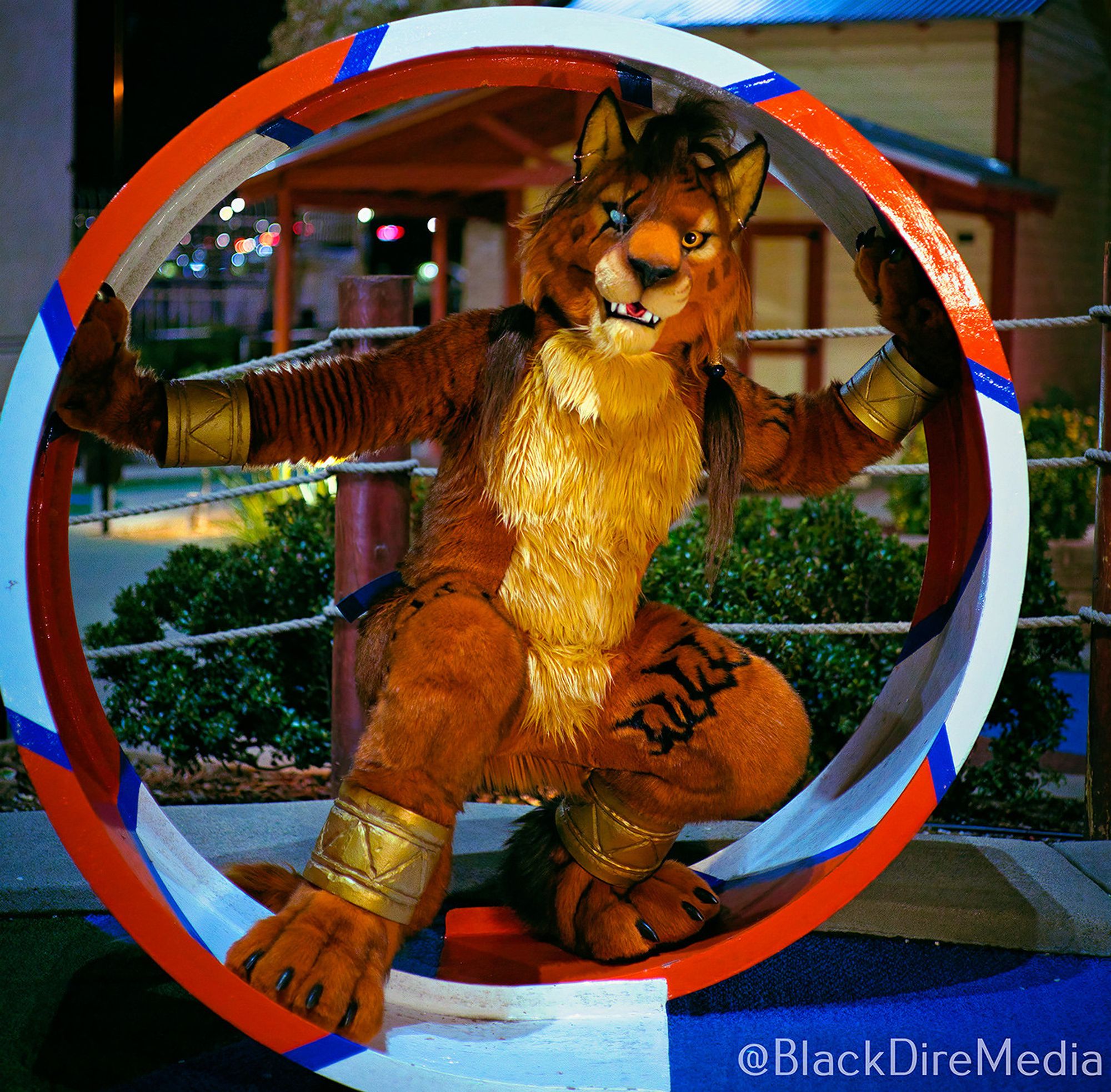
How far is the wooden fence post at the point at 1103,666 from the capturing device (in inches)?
117

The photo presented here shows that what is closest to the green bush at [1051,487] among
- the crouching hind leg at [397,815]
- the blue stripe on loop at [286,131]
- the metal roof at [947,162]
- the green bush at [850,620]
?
the metal roof at [947,162]

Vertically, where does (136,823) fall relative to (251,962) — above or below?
above

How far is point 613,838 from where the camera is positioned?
2301 millimetres

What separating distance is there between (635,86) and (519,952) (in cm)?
168

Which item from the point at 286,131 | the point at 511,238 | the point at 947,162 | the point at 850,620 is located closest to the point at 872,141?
the point at 947,162

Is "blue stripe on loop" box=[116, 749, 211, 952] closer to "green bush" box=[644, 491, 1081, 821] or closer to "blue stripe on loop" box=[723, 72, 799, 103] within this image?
"blue stripe on loop" box=[723, 72, 799, 103]

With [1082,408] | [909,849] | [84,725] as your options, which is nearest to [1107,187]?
[1082,408]

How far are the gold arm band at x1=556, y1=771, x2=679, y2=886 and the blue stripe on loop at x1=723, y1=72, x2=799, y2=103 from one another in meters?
A: 1.22

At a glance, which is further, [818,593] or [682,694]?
[818,593]

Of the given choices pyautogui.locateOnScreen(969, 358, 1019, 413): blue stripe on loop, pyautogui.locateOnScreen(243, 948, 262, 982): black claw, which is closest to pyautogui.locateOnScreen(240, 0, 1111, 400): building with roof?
pyautogui.locateOnScreen(969, 358, 1019, 413): blue stripe on loop

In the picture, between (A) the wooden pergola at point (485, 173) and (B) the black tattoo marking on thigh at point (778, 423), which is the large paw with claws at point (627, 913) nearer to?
(B) the black tattoo marking on thigh at point (778, 423)

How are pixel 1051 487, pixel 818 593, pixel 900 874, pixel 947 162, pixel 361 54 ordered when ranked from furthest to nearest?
pixel 947 162
pixel 1051 487
pixel 818 593
pixel 900 874
pixel 361 54

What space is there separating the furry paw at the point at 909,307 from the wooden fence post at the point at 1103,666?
987 mm

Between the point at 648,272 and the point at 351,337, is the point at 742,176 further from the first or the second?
the point at 351,337
